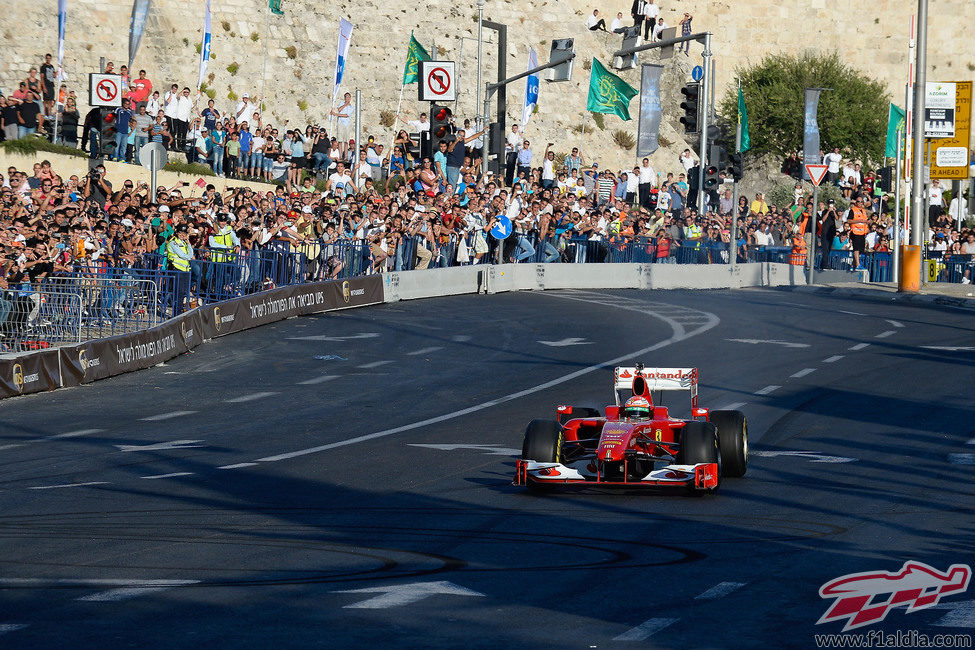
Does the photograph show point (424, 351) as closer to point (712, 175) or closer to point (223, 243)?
point (223, 243)

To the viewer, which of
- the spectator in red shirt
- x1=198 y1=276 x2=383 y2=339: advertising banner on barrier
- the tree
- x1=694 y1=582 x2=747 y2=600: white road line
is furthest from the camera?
the tree

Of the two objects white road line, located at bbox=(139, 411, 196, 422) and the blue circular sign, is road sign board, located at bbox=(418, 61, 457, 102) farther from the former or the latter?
white road line, located at bbox=(139, 411, 196, 422)

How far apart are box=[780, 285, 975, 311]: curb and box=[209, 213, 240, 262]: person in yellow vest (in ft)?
52.6

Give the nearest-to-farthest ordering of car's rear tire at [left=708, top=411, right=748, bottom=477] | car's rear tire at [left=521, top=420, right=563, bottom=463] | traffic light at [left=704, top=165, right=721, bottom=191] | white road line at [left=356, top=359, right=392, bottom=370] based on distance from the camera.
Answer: car's rear tire at [left=521, top=420, right=563, bottom=463], car's rear tire at [left=708, top=411, right=748, bottom=477], white road line at [left=356, top=359, right=392, bottom=370], traffic light at [left=704, top=165, right=721, bottom=191]

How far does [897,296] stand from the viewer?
3612cm

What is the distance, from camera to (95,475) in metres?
14.0

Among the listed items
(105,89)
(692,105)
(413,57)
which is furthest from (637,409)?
(413,57)

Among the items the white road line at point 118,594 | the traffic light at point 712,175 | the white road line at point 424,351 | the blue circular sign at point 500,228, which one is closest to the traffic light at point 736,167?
the traffic light at point 712,175

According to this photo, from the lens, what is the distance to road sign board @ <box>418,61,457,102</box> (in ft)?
118

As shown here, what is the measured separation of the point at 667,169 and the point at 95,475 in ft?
221

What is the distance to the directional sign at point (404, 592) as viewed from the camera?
27.8 ft

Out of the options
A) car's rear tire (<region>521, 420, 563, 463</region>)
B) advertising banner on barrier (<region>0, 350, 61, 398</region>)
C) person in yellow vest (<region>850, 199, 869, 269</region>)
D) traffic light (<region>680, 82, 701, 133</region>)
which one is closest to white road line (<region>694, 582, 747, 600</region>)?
car's rear tire (<region>521, 420, 563, 463</region>)

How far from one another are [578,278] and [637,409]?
83.8 feet

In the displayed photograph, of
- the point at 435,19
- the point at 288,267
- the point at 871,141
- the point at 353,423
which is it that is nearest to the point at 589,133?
the point at 435,19
